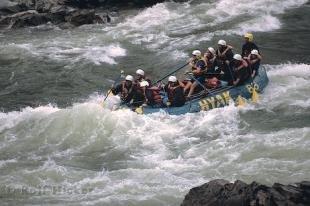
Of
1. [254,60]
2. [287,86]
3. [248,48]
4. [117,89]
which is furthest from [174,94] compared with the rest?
[287,86]

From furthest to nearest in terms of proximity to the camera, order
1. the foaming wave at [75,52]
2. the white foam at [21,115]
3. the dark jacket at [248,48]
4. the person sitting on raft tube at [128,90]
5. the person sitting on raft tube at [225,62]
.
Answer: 1. the foaming wave at [75,52]
2. the dark jacket at [248,48]
3. the person sitting on raft tube at [225,62]
4. the white foam at [21,115]
5. the person sitting on raft tube at [128,90]

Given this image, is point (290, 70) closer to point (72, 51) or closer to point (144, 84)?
point (144, 84)

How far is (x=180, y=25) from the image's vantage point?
75.0 feet

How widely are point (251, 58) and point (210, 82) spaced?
1.42 meters

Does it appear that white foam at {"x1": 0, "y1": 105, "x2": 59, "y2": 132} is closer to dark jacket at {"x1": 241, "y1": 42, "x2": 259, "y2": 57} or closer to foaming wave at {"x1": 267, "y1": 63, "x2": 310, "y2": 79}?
dark jacket at {"x1": 241, "y1": 42, "x2": 259, "y2": 57}

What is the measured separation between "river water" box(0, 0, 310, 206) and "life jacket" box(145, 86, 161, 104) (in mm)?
461

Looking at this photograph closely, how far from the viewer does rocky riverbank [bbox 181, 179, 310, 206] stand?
7.71m

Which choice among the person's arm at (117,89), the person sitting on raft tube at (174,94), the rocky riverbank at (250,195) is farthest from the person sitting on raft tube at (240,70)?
the rocky riverbank at (250,195)

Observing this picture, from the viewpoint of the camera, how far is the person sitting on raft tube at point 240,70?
14531 millimetres

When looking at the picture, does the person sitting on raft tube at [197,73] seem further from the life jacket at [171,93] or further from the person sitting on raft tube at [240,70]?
the person sitting on raft tube at [240,70]

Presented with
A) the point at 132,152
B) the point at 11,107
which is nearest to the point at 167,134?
the point at 132,152

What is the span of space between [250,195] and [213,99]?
629 cm

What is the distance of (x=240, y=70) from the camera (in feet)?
47.7

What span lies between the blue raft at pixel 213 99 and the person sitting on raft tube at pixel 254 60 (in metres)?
0.22
